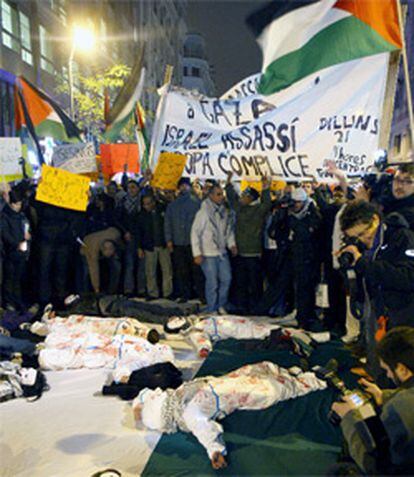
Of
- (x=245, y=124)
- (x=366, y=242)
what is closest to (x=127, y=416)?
(x=366, y=242)

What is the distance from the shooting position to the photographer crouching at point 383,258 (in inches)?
134

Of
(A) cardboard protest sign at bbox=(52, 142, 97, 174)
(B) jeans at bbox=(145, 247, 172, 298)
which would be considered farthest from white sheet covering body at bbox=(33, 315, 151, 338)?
(A) cardboard protest sign at bbox=(52, 142, 97, 174)

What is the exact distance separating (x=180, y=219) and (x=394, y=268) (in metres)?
4.96

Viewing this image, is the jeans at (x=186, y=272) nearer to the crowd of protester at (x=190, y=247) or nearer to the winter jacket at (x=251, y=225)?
the crowd of protester at (x=190, y=247)

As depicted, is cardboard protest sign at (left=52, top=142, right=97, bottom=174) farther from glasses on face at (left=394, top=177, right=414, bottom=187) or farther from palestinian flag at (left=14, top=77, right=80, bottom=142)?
glasses on face at (left=394, top=177, right=414, bottom=187)

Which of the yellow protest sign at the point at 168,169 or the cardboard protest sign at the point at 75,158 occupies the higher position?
the cardboard protest sign at the point at 75,158

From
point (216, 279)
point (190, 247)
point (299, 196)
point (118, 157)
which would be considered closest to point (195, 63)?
point (118, 157)

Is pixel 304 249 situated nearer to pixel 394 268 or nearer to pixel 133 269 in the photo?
pixel 394 268

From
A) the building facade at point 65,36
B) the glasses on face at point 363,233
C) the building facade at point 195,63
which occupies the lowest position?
the glasses on face at point 363,233

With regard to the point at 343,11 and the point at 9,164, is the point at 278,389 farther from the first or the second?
the point at 9,164

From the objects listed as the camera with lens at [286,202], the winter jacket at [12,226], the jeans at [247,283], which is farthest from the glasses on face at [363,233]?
the winter jacket at [12,226]

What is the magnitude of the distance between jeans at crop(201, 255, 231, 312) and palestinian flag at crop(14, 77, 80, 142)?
3410 millimetres

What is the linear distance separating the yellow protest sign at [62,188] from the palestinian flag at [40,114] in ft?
4.42

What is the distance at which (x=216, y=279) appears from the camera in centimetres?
738
